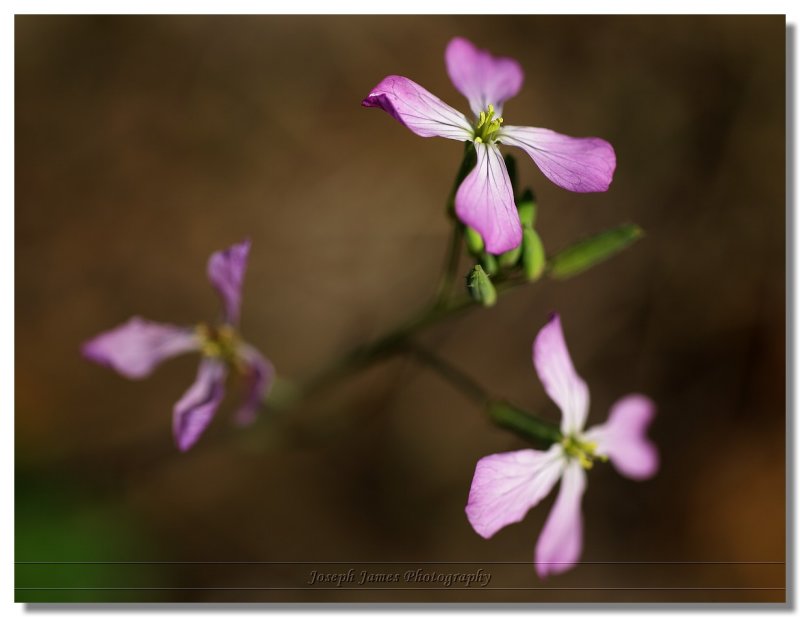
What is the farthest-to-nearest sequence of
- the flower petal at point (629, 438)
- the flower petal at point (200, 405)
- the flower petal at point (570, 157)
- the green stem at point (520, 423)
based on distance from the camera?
the flower petal at point (629, 438) < the green stem at point (520, 423) < the flower petal at point (200, 405) < the flower petal at point (570, 157)

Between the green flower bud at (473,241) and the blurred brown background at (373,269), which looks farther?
the blurred brown background at (373,269)

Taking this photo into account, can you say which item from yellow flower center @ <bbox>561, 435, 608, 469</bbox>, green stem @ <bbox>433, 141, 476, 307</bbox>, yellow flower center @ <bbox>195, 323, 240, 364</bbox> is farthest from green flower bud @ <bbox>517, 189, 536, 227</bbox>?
yellow flower center @ <bbox>195, 323, 240, 364</bbox>

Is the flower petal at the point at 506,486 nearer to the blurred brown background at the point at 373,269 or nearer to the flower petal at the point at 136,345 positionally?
the flower petal at the point at 136,345

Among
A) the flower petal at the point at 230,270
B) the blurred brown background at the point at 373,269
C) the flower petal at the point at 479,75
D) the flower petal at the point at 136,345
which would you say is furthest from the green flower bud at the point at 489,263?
the blurred brown background at the point at 373,269

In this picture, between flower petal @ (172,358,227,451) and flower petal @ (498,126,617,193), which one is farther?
flower petal @ (172,358,227,451)

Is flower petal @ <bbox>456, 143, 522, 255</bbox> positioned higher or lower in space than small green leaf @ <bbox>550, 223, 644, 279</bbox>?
higher

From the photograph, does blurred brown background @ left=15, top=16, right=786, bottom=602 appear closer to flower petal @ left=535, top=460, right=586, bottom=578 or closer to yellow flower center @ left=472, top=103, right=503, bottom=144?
flower petal @ left=535, top=460, right=586, bottom=578
